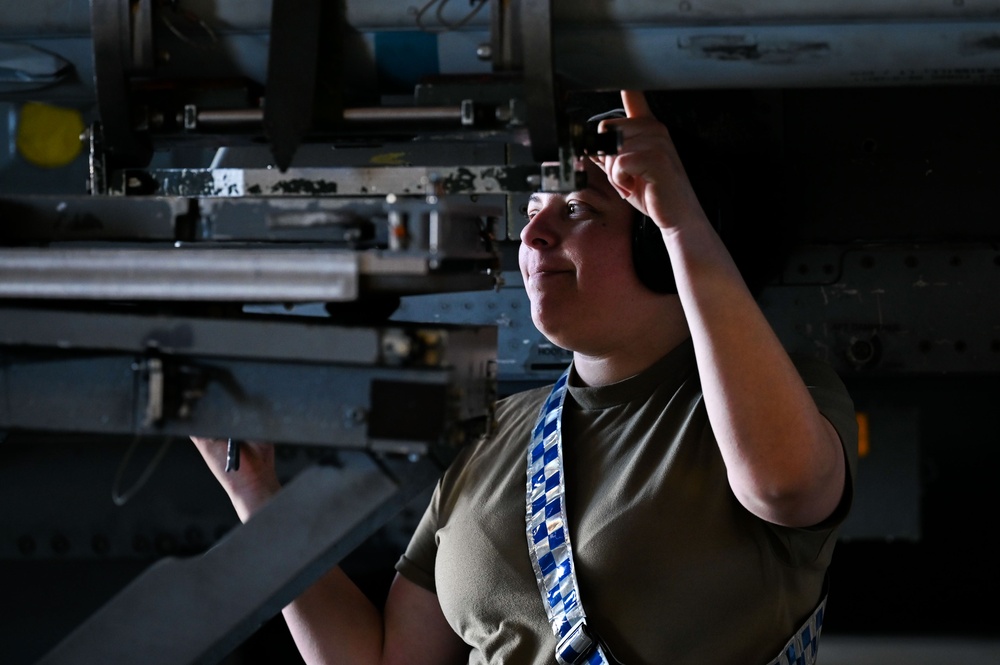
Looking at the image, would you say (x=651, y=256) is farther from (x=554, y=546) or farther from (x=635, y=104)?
(x=554, y=546)

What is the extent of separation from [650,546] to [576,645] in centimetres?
17

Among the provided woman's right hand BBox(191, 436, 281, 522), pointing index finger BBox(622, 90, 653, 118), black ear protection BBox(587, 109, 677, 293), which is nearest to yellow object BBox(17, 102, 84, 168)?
woman's right hand BBox(191, 436, 281, 522)

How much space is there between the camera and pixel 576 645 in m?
1.44

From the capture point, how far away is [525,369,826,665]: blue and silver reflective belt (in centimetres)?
145

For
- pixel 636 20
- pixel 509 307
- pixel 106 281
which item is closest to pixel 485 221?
pixel 636 20

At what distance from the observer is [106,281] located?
104 cm

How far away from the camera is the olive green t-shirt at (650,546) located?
→ 57.2 inches

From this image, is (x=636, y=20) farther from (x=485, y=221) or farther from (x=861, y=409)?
(x=861, y=409)

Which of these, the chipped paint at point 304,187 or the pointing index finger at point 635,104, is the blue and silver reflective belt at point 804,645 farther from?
the chipped paint at point 304,187

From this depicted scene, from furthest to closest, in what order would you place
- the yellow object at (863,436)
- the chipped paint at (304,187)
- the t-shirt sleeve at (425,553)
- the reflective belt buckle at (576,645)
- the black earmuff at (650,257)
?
the yellow object at (863,436) → the t-shirt sleeve at (425,553) → the black earmuff at (650,257) → the reflective belt buckle at (576,645) → the chipped paint at (304,187)

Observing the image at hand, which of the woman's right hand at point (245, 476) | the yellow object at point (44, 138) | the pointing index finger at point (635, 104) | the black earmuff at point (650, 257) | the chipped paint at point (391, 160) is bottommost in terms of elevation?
the woman's right hand at point (245, 476)

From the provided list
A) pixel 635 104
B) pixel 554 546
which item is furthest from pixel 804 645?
pixel 635 104

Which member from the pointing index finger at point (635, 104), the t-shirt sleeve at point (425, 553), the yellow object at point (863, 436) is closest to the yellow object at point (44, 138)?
the t-shirt sleeve at point (425, 553)

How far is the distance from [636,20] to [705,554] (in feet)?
2.31
